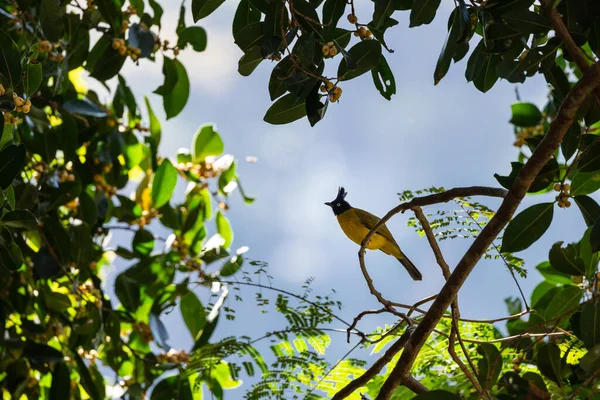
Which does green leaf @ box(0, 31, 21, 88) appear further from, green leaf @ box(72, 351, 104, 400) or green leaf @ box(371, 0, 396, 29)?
green leaf @ box(72, 351, 104, 400)

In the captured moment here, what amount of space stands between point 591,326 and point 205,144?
299cm

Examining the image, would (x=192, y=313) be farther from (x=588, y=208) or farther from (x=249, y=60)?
(x=588, y=208)

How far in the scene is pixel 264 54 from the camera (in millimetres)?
1629

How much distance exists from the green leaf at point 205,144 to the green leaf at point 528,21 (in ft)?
9.54

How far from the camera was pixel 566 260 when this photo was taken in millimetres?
1715

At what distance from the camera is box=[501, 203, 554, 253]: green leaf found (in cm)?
167

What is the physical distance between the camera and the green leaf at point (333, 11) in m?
1.82

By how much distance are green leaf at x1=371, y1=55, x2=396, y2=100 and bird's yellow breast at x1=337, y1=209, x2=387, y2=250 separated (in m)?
2.06

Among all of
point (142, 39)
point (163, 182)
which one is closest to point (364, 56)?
point (142, 39)

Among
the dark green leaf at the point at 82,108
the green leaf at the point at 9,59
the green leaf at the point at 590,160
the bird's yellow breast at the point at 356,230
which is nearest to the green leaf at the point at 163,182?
the dark green leaf at the point at 82,108

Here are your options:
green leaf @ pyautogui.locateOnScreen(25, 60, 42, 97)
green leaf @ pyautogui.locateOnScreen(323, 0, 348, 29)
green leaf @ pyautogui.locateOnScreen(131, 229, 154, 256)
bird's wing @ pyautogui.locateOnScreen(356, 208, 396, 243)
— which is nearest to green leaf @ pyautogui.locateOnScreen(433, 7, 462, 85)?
green leaf @ pyautogui.locateOnScreen(323, 0, 348, 29)

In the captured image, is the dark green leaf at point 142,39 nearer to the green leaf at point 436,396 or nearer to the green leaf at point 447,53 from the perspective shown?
the green leaf at point 447,53

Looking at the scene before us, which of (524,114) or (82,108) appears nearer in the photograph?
(524,114)

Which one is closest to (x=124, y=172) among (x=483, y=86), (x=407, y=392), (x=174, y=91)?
(x=174, y=91)
